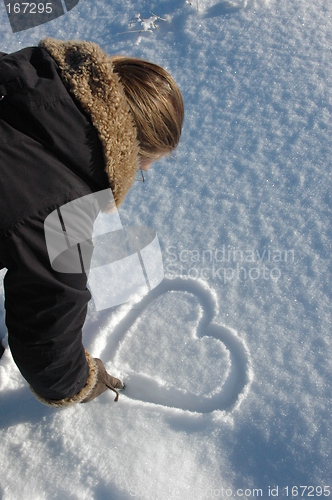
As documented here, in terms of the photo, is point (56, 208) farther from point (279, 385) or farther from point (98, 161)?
point (279, 385)

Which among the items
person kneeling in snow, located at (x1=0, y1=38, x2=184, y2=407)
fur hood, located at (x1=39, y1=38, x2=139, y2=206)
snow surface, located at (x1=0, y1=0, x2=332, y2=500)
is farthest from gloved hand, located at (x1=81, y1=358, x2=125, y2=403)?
A: fur hood, located at (x1=39, y1=38, x2=139, y2=206)

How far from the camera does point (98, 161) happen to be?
0.92 meters

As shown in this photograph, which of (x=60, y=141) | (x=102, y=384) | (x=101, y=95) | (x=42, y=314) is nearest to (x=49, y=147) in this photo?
(x=60, y=141)

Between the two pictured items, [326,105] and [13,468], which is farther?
[326,105]

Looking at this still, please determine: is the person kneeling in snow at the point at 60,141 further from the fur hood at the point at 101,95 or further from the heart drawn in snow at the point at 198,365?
the heart drawn in snow at the point at 198,365

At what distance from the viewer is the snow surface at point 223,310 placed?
125 cm

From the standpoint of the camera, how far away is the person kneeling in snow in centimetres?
88

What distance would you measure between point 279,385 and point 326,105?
1.19m

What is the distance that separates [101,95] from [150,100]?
0.12 meters

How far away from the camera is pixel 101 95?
892mm

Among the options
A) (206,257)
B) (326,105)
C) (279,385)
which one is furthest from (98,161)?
(326,105)

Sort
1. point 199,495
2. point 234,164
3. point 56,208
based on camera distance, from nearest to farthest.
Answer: point 56,208
point 199,495
point 234,164

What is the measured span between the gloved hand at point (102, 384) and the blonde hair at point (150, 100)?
0.69 m

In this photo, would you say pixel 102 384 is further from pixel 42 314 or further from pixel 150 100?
pixel 150 100
